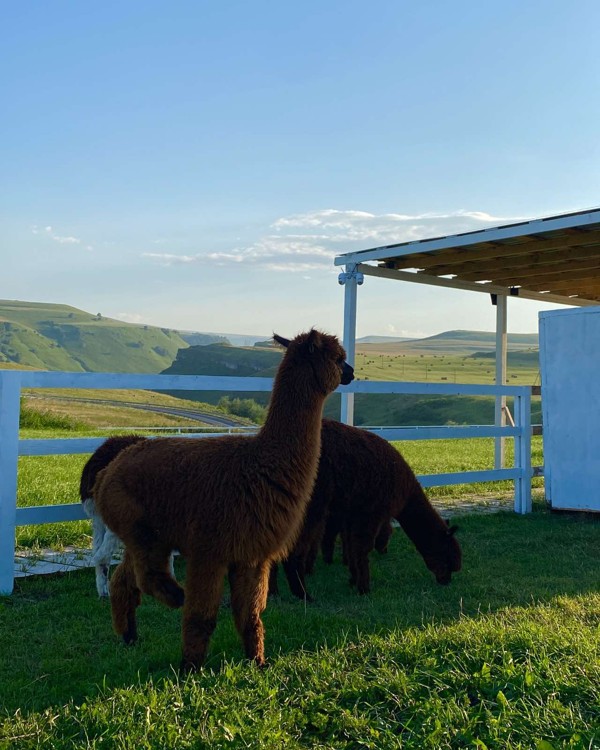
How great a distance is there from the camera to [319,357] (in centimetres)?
420

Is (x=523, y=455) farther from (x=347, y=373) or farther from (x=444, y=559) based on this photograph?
(x=347, y=373)

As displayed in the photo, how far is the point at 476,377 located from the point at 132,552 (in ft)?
265

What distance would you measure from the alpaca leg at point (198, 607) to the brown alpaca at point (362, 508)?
167 cm

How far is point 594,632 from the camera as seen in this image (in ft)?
14.7

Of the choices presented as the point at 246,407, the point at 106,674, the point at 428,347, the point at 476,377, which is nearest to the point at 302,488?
the point at 106,674

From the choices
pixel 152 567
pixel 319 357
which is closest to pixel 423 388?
pixel 319 357

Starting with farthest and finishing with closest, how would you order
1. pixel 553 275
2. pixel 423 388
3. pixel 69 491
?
pixel 553 275 < pixel 69 491 < pixel 423 388

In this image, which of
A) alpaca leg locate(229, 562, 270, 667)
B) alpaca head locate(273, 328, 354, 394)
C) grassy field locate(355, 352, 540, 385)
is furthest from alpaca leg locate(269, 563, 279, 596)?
grassy field locate(355, 352, 540, 385)

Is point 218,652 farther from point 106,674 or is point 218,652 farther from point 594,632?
point 594,632

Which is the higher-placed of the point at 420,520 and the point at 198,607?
the point at 198,607

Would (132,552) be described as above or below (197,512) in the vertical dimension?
below

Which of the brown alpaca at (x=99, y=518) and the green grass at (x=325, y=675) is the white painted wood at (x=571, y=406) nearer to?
the green grass at (x=325, y=675)

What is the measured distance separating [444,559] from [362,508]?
82cm

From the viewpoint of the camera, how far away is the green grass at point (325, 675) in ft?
10.1
